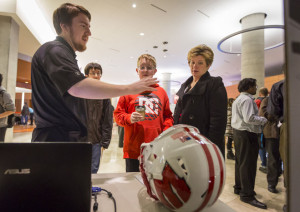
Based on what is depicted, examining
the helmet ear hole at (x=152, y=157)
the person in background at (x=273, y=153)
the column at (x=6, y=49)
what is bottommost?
the person in background at (x=273, y=153)

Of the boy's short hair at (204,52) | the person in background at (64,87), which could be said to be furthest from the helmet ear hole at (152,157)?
the boy's short hair at (204,52)

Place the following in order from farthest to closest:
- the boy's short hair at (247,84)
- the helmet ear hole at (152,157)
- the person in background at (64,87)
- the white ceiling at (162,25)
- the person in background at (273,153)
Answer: the white ceiling at (162,25), the person in background at (273,153), the boy's short hair at (247,84), the person in background at (64,87), the helmet ear hole at (152,157)

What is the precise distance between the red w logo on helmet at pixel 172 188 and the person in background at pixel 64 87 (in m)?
0.37

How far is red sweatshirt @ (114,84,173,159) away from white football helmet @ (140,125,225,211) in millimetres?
795

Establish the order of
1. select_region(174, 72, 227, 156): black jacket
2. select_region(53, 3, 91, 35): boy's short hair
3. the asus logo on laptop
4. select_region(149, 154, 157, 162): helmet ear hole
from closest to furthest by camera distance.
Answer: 1. the asus logo on laptop
2. select_region(149, 154, 157, 162): helmet ear hole
3. select_region(53, 3, 91, 35): boy's short hair
4. select_region(174, 72, 227, 156): black jacket

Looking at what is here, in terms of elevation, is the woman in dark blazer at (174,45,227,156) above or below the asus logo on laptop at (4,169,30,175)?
above

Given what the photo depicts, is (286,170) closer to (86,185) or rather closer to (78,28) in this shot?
(86,185)

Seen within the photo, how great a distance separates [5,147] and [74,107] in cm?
36

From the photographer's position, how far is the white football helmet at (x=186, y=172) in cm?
51

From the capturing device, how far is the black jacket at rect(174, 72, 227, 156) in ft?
4.19

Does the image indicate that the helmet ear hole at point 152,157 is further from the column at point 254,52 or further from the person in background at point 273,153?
the column at point 254,52

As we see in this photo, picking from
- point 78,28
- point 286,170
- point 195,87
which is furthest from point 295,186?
point 195,87

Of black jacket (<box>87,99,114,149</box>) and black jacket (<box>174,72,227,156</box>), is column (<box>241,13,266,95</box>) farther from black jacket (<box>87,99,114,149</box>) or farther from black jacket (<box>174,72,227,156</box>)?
black jacket (<box>87,99,114,149</box>)

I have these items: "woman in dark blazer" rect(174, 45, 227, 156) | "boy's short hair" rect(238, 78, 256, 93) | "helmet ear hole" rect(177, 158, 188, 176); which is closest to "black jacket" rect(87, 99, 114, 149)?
"woman in dark blazer" rect(174, 45, 227, 156)
